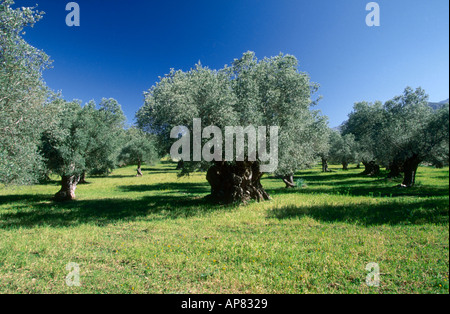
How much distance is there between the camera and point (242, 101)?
15414 millimetres

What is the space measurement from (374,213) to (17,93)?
20698mm

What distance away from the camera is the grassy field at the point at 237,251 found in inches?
242

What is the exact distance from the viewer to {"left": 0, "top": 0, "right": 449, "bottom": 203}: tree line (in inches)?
441

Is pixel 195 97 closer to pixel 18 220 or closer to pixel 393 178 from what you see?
pixel 18 220

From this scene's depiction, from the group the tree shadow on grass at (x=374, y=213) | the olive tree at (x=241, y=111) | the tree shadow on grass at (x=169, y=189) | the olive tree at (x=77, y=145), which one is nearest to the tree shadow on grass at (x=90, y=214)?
the olive tree at (x=241, y=111)

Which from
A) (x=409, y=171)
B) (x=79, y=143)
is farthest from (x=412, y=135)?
(x=79, y=143)

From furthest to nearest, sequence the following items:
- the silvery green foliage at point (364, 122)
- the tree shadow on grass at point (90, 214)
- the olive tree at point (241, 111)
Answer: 1. the silvery green foliage at point (364, 122)
2. the olive tree at point (241, 111)
3. the tree shadow on grass at point (90, 214)

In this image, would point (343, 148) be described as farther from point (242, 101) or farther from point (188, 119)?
point (188, 119)

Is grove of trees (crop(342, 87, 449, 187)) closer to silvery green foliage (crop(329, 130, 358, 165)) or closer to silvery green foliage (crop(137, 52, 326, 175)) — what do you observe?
silvery green foliage (crop(137, 52, 326, 175))

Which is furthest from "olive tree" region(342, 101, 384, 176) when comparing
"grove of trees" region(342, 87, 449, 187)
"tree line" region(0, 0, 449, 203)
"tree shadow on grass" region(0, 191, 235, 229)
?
"tree shadow on grass" region(0, 191, 235, 229)

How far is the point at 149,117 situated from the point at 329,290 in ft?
55.8

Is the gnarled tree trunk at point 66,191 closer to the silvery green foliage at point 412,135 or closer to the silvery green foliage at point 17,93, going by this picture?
the silvery green foliage at point 17,93

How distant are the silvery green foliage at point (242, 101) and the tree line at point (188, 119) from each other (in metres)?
0.07

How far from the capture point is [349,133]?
184 ft
